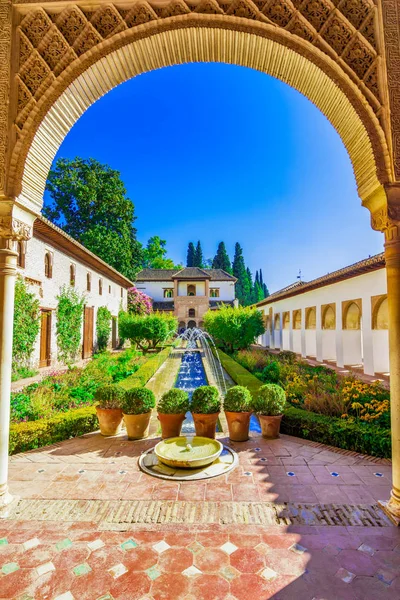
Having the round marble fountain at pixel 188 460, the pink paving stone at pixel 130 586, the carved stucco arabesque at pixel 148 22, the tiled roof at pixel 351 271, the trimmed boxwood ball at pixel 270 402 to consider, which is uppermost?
the carved stucco arabesque at pixel 148 22

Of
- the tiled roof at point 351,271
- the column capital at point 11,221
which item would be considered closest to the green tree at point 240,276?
the tiled roof at point 351,271

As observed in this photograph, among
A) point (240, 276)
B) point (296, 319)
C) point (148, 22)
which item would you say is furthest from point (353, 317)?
point (240, 276)

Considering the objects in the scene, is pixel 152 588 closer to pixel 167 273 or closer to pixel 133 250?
pixel 133 250

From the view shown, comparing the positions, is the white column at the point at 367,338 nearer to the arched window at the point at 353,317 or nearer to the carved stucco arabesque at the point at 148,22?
the arched window at the point at 353,317

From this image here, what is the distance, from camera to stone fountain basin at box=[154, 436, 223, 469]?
4.24 m

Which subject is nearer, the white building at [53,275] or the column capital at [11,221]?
the column capital at [11,221]

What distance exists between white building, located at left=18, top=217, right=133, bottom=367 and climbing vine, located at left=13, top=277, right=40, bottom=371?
0.45 metres

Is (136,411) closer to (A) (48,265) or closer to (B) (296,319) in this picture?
(A) (48,265)

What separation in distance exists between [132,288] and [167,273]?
18.2m

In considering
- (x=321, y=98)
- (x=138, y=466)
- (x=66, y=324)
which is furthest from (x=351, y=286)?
(x=66, y=324)

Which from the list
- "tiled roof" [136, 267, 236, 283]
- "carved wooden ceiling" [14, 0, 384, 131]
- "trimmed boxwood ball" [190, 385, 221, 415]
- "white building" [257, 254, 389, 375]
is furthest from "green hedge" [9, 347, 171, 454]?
"tiled roof" [136, 267, 236, 283]

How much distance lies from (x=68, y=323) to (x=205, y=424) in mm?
10991

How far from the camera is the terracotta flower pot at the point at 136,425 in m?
5.41

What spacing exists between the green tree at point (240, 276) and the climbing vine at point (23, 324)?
158ft
